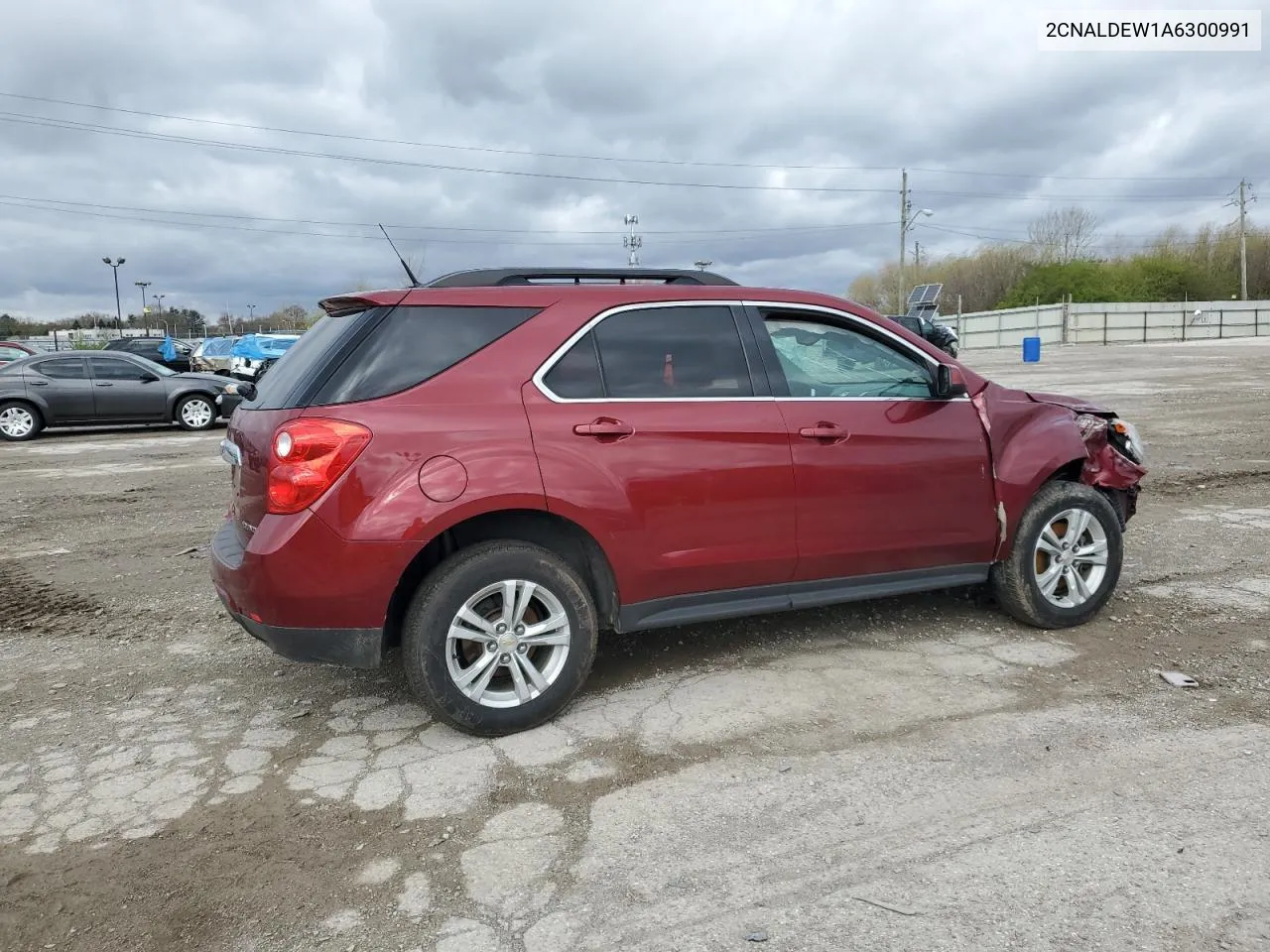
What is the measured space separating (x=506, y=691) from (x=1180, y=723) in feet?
8.78

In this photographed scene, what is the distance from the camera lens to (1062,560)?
474 cm

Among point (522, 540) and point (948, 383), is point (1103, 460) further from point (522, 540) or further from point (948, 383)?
point (522, 540)

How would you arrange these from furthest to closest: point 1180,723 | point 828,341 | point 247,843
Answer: point 828,341
point 1180,723
point 247,843

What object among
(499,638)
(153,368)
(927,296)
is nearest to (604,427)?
(499,638)

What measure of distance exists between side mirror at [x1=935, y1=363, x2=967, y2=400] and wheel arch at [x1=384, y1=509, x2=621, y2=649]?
1.90 m

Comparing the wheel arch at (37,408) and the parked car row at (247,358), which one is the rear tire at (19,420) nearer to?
the wheel arch at (37,408)

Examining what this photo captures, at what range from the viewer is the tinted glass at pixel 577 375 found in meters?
3.71

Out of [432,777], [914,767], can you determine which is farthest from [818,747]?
[432,777]

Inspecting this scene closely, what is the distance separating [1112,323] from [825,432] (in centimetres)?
5327

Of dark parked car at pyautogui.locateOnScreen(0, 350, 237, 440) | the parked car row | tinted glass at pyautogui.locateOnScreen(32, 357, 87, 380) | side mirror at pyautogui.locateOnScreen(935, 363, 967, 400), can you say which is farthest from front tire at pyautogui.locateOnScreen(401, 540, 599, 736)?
the parked car row

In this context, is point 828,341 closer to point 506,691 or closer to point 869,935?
point 506,691

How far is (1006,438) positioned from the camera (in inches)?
180

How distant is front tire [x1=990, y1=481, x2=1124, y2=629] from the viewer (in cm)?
464

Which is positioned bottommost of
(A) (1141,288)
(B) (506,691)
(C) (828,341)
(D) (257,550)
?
(B) (506,691)
